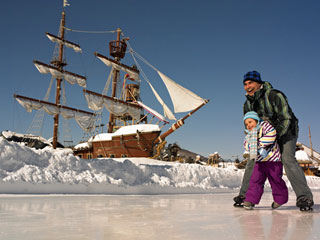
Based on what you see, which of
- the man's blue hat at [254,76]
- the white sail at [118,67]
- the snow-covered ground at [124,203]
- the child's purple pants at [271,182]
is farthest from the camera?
the white sail at [118,67]

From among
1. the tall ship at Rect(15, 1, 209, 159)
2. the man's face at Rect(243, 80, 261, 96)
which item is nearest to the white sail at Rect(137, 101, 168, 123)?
the tall ship at Rect(15, 1, 209, 159)

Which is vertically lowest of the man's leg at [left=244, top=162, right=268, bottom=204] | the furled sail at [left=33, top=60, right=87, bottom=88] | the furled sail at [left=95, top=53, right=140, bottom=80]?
the man's leg at [left=244, top=162, right=268, bottom=204]

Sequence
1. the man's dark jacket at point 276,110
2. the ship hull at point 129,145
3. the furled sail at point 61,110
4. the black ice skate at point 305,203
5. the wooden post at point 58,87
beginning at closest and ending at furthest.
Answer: the black ice skate at point 305,203, the man's dark jacket at point 276,110, the ship hull at point 129,145, the furled sail at point 61,110, the wooden post at point 58,87

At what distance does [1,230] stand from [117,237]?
0.92 metres

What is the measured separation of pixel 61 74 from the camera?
123 feet

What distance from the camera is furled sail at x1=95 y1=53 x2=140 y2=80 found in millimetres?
35750

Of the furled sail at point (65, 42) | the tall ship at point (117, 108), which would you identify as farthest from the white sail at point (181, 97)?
the furled sail at point (65, 42)

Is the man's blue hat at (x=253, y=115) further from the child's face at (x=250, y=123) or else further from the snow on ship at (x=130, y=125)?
the snow on ship at (x=130, y=125)

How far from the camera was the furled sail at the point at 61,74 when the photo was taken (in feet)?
117

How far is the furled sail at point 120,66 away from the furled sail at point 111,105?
489cm

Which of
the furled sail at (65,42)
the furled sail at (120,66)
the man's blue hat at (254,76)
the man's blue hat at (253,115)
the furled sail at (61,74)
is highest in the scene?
the furled sail at (65,42)

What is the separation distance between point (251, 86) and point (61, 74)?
36997 millimetres

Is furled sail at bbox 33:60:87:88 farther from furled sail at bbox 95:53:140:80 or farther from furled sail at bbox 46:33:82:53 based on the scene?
furled sail at bbox 95:53:140:80

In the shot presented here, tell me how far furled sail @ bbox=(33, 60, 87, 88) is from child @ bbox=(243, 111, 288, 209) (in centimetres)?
3588
